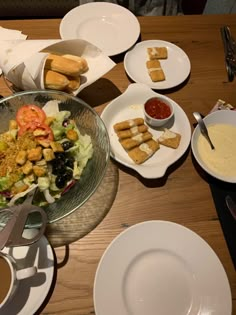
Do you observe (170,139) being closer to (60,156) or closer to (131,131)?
(131,131)

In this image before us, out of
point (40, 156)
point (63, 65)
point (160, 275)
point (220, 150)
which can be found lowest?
point (160, 275)

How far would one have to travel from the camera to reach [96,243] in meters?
0.93

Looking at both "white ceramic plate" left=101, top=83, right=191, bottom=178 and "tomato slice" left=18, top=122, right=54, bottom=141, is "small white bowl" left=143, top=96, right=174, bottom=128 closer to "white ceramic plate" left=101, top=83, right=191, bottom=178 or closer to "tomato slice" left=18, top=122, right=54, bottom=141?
"white ceramic plate" left=101, top=83, right=191, bottom=178

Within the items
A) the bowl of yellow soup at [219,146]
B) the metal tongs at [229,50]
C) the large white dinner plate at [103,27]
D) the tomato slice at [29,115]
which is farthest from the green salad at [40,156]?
the metal tongs at [229,50]

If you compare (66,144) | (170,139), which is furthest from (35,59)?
(170,139)

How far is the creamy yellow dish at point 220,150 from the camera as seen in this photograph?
1.07 meters

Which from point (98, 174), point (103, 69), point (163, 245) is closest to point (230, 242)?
point (163, 245)

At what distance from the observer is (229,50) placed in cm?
139

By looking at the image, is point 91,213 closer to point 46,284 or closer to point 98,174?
point 98,174

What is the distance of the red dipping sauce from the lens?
115cm

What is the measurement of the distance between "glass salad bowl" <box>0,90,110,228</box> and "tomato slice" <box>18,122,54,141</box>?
0.04ft

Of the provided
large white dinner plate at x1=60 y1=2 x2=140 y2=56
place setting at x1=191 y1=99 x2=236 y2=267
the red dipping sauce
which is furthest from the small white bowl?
large white dinner plate at x1=60 y1=2 x2=140 y2=56

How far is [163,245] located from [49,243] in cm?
32

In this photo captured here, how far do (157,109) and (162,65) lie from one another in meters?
0.29
